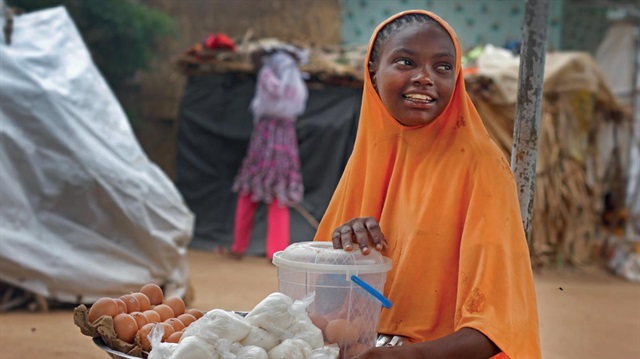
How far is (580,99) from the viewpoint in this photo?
10.4 m

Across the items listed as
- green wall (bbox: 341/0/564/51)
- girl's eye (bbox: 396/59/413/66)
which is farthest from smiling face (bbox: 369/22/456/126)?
green wall (bbox: 341/0/564/51)

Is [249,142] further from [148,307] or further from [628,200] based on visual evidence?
[148,307]

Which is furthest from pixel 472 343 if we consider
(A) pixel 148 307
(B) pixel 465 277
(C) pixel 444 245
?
(A) pixel 148 307

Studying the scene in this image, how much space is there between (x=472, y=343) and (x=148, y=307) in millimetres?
981

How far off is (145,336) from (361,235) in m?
0.64

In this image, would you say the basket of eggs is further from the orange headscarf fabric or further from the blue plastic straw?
the orange headscarf fabric

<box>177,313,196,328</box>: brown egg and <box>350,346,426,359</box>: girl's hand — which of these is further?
<box>177,313,196,328</box>: brown egg

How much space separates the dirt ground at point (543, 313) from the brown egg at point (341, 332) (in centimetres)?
307

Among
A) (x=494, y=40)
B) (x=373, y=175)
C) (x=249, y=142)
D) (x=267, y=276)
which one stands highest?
(x=494, y=40)

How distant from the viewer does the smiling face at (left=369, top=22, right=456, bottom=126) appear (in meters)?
2.33

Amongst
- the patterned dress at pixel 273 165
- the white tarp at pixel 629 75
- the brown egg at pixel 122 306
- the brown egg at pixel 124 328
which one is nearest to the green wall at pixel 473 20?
the white tarp at pixel 629 75

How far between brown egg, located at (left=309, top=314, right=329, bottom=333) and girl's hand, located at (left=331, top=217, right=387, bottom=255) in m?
0.20

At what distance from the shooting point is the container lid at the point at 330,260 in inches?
80.9

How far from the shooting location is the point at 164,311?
2.40 meters
